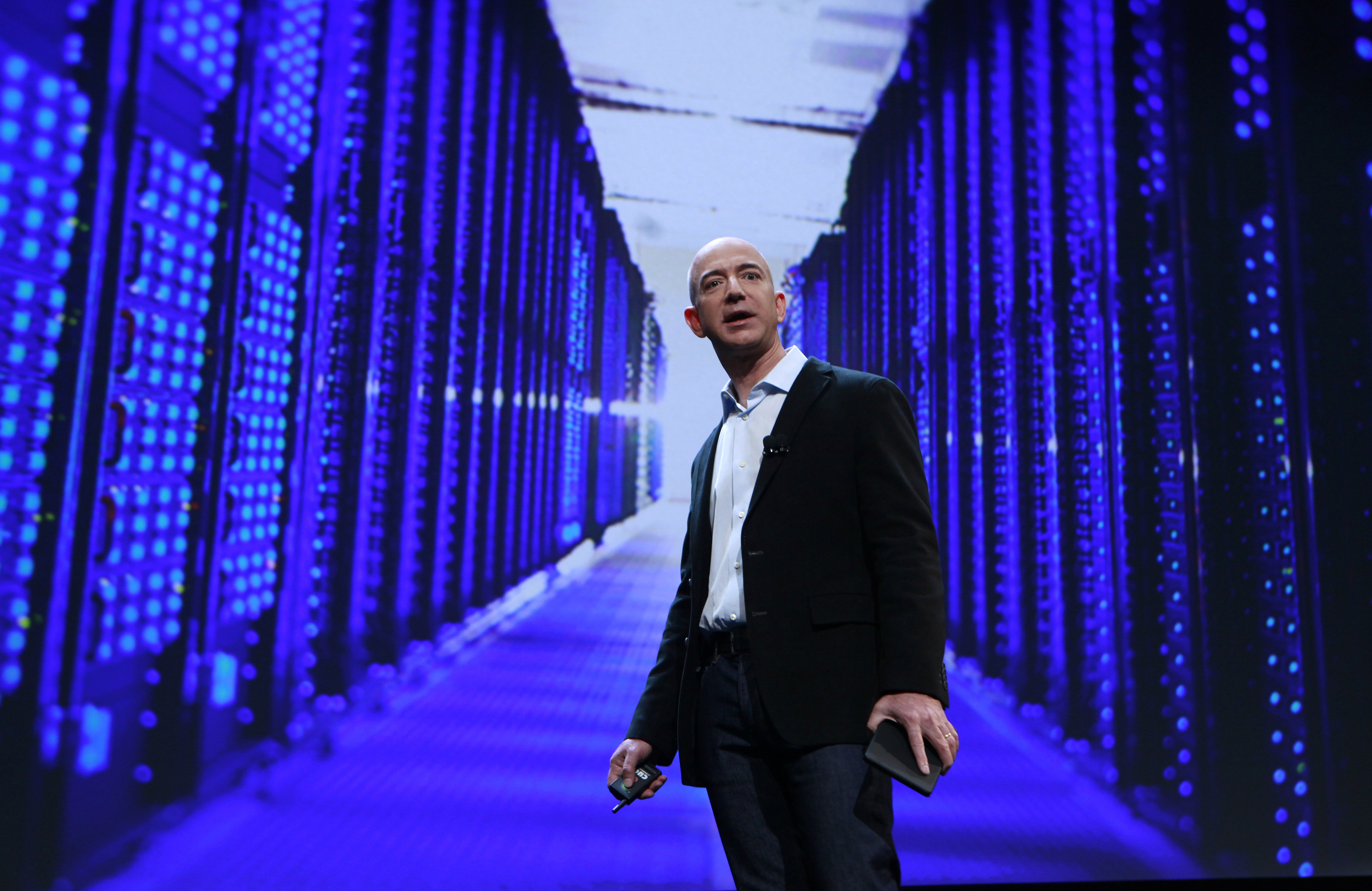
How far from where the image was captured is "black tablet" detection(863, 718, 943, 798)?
2.11 ft

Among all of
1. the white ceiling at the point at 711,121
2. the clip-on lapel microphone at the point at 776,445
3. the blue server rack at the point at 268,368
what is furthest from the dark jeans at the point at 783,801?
the blue server rack at the point at 268,368

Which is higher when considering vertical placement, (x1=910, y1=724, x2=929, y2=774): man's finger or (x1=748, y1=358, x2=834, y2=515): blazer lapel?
(x1=748, y1=358, x2=834, y2=515): blazer lapel

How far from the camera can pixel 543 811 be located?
184 centimetres

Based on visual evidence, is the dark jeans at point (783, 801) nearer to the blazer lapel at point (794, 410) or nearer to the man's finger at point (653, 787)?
the man's finger at point (653, 787)

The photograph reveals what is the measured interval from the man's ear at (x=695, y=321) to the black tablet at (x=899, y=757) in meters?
0.47

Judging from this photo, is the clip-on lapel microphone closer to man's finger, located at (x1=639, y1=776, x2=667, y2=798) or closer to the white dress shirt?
the white dress shirt

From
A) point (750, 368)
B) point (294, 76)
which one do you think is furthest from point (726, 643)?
point (294, 76)

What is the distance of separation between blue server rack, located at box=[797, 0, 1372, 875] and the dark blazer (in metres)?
1.50

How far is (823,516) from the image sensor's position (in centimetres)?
76

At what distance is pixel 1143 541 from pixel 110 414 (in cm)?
269

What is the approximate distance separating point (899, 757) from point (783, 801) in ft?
0.53

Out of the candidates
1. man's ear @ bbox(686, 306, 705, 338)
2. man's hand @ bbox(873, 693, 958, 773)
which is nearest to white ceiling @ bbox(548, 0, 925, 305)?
man's ear @ bbox(686, 306, 705, 338)

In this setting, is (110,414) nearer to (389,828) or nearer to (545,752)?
(389,828)

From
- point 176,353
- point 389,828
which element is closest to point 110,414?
point 176,353
